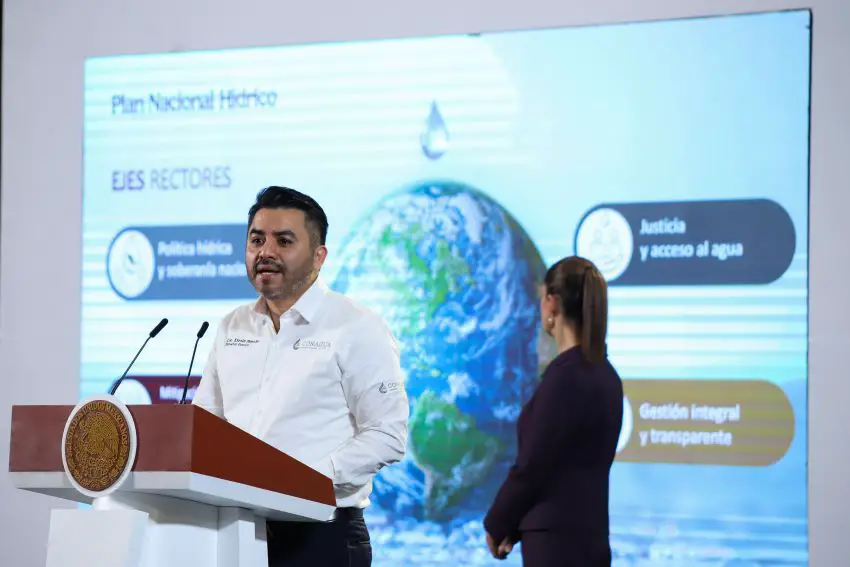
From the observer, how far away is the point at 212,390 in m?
2.94

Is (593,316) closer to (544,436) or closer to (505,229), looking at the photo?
(544,436)

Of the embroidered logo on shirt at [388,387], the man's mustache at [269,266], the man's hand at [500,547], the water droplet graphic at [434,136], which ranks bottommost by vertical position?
the man's hand at [500,547]

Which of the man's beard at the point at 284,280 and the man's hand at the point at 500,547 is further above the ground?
the man's beard at the point at 284,280

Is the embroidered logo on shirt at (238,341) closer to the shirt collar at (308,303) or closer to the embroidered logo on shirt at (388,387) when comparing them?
the shirt collar at (308,303)

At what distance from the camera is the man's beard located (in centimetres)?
281

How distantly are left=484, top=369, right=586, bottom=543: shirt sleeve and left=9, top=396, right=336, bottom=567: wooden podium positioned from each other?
0.64 m

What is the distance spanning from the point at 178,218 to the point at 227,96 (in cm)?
60

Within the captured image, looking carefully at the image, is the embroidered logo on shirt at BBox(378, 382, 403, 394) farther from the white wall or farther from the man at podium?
the white wall

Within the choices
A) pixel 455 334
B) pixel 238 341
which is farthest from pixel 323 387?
pixel 455 334

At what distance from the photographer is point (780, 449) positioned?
4152mm

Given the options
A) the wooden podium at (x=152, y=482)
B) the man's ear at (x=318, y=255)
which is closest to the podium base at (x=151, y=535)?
the wooden podium at (x=152, y=482)

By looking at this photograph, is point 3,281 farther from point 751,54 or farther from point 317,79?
point 751,54

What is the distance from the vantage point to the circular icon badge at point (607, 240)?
14.4ft

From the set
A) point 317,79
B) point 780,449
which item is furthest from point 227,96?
point 780,449
